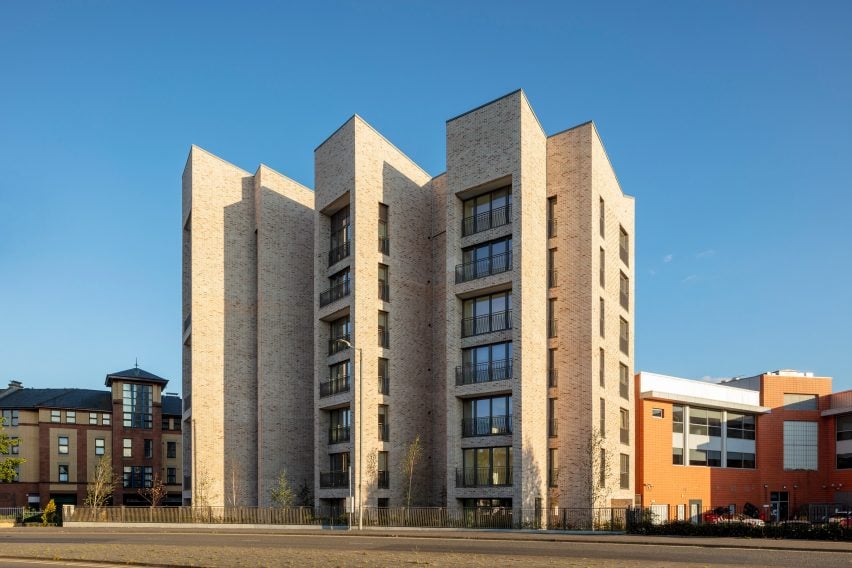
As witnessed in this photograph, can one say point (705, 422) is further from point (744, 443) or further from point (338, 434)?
point (338, 434)

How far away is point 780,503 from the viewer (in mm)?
59125

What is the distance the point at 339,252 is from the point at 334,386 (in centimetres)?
870

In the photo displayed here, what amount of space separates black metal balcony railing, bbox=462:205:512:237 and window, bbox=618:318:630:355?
11.7 meters

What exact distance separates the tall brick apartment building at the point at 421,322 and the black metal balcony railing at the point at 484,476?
3.5 inches

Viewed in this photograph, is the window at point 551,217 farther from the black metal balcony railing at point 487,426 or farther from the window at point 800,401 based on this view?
the window at point 800,401

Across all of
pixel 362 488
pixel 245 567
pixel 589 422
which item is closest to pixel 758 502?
pixel 589 422

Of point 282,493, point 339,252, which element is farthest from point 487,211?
point 282,493

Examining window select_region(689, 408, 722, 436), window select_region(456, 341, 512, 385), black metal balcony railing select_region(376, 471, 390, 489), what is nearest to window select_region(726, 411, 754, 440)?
window select_region(689, 408, 722, 436)

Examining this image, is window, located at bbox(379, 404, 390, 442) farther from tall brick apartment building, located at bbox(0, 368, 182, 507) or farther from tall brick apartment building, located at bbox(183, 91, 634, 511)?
tall brick apartment building, located at bbox(0, 368, 182, 507)

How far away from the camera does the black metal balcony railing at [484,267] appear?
4538 centimetres

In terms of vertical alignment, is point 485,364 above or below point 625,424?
above

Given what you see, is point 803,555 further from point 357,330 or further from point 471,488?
point 357,330

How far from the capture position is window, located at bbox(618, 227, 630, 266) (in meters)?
54.6

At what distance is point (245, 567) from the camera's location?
1822cm
